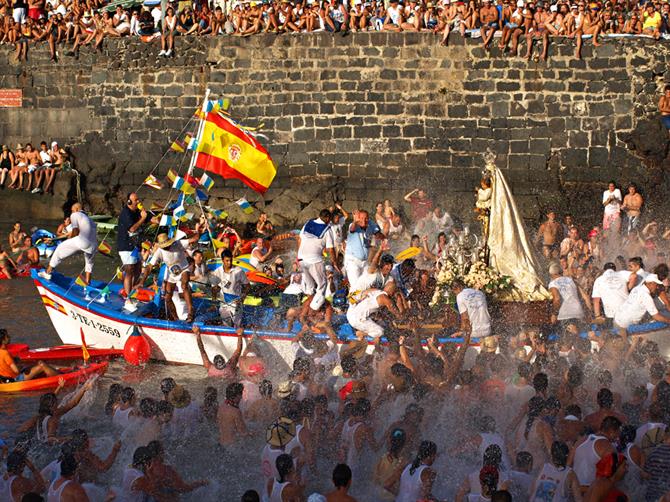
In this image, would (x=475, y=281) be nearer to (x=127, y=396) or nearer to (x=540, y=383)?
(x=540, y=383)

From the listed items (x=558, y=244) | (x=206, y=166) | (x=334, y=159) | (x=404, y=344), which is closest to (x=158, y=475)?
(x=404, y=344)

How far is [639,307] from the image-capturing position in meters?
14.9

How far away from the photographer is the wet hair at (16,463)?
10.5 m

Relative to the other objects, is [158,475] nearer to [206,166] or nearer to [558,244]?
[206,166]

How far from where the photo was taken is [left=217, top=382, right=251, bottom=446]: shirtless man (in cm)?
1241

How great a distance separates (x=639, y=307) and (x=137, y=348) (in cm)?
671

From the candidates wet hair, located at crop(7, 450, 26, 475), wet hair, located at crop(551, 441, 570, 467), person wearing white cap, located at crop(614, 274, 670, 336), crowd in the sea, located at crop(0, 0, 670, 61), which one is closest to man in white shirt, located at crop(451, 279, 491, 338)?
person wearing white cap, located at crop(614, 274, 670, 336)

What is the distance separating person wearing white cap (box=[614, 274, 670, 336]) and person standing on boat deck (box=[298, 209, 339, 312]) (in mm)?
3921

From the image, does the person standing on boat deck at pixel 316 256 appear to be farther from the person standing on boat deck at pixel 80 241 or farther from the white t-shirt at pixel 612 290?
the person standing on boat deck at pixel 80 241

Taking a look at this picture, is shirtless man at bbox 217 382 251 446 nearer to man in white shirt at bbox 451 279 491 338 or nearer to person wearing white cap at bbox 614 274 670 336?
man in white shirt at bbox 451 279 491 338

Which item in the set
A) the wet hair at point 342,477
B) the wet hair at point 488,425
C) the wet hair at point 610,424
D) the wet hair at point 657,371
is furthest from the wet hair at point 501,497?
the wet hair at point 657,371

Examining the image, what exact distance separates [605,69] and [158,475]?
16383mm

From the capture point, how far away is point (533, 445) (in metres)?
11.5

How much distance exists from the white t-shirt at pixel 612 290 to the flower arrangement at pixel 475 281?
1.29 meters
